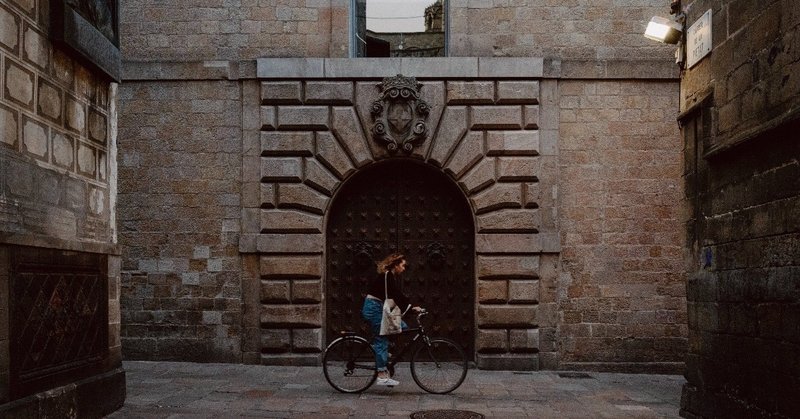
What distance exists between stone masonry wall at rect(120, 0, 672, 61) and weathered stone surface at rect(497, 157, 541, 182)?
157 cm

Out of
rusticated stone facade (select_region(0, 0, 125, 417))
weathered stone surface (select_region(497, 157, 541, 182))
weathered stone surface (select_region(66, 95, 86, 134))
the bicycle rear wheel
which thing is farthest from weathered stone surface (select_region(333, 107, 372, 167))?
weathered stone surface (select_region(66, 95, 86, 134))

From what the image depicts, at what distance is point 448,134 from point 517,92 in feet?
3.84

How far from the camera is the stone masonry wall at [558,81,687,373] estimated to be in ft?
37.2

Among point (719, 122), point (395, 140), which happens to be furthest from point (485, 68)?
point (719, 122)

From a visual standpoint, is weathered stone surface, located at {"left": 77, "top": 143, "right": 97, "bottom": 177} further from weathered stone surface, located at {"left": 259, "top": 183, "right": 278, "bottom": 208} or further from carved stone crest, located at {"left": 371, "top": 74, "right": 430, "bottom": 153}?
carved stone crest, located at {"left": 371, "top": 74, "right": 430, "bottom": 153}

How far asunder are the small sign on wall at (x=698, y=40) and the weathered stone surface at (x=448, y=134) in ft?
12.6

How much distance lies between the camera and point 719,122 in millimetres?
7418

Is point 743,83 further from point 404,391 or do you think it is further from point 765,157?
point 404,391

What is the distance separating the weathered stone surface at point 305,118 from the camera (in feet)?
37.6

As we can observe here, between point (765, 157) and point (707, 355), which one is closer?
point (765, 157)

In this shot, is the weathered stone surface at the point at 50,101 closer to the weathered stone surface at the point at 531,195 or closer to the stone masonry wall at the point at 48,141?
the stone masonry wall at the point at 48,141

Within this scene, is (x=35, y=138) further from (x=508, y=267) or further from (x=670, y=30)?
(x=508, y=267)

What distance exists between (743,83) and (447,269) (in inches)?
225

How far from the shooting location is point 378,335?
9.30 metres
